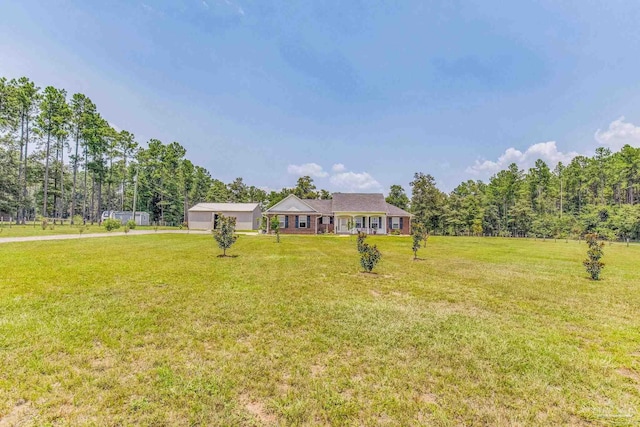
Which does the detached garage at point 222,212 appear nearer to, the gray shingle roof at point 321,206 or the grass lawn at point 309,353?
the gray shingle roof at point 321,206

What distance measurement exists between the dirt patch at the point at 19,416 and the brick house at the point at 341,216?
28967 mm

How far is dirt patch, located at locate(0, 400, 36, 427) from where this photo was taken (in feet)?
7.92

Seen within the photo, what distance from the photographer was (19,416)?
2.50 m

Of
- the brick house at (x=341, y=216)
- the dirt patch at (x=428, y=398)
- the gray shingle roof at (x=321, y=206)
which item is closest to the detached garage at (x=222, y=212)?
the brick house at (x=341, y=216)

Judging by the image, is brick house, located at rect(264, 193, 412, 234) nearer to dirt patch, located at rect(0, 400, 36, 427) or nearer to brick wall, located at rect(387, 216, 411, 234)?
brick wall, located at rect(387, 216, 411, 234)

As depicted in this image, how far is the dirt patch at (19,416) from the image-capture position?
2414mm

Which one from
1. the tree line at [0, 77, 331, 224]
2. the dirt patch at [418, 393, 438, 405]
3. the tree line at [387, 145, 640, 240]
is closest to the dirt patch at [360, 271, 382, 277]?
the dirt patch at [418, 393, 438, 405]

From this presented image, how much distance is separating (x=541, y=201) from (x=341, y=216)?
121ft

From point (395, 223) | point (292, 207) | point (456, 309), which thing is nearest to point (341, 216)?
point (292, 207)

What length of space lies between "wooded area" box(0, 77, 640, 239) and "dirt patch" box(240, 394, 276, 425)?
38179 millimetres

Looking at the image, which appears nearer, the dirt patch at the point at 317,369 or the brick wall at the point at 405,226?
the dirt patch at the point at 317,369

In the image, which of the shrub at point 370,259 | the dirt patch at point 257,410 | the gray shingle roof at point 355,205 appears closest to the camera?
the dirt patch at point 257,410

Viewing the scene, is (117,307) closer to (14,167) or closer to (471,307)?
(471,307)

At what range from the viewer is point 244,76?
59.0ft
